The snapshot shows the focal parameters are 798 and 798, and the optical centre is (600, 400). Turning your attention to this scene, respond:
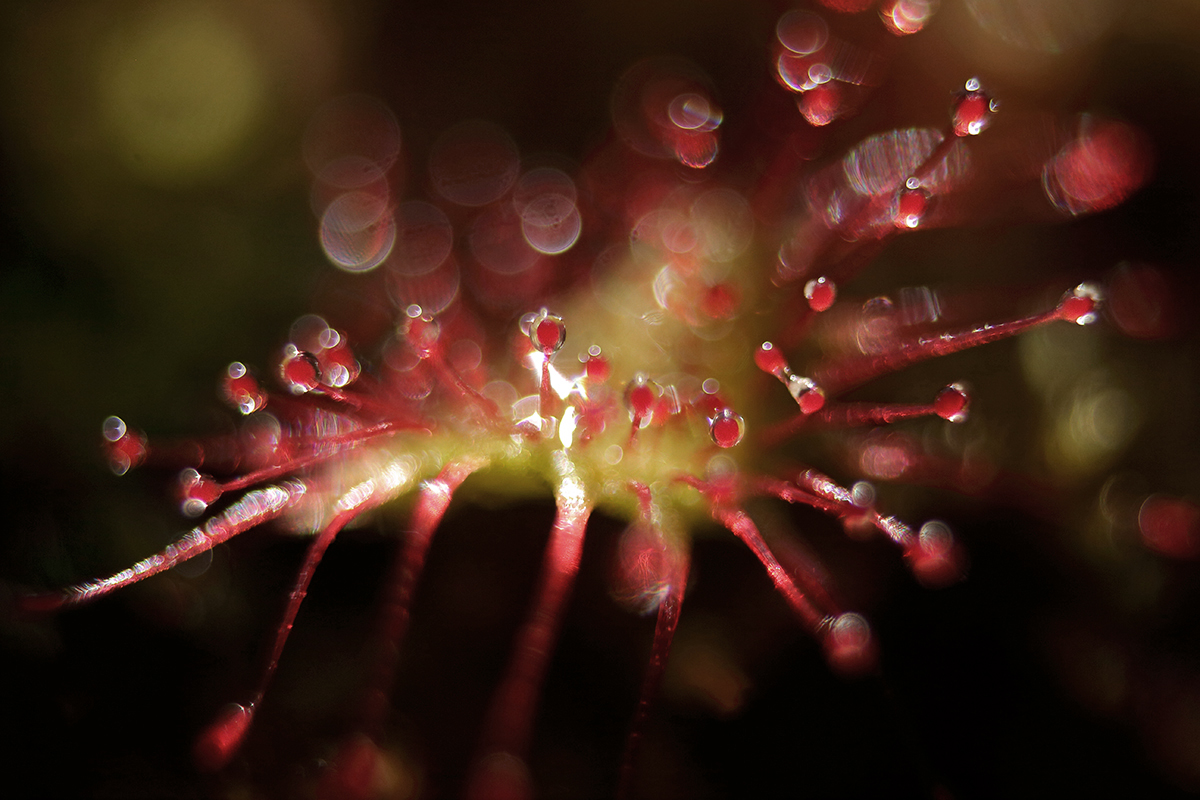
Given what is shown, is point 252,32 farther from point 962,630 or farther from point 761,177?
point 962,630

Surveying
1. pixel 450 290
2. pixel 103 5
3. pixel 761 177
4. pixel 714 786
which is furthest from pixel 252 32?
pixel 714 786

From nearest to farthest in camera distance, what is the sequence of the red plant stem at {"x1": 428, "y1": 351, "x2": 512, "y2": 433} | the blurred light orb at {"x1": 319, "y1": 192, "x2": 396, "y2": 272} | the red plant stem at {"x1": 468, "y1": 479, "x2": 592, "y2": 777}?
the red plant stem at {"x1": 468, "y1": 479, "x2": 592, "y2": 777} < the red plant stem at {"x1": 428, "y1": 351, "x2": 512, "y2": 433} < the blurred light orb at {"x1": 319, "y1": 192, "x2": 396, "y2": 272}

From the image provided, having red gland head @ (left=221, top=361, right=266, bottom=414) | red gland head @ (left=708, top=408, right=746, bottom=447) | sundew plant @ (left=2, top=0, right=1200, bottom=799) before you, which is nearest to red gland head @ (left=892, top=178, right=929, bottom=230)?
sundew plant @ (left=2, top=0, right=1200, bottom=799)

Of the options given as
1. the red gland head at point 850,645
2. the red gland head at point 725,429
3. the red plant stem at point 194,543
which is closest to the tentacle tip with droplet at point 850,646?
the red gland head at point 850,645

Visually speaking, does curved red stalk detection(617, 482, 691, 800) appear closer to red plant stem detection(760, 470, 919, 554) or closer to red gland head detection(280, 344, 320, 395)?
red plant stem detection(760, 470, 919, 554)

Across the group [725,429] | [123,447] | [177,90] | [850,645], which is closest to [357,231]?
[177,90]

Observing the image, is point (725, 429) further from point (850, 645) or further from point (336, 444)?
point (336, 444)

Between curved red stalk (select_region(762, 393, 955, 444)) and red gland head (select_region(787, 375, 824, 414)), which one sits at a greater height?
red gland head (select_region(787, 375, 824, 414))

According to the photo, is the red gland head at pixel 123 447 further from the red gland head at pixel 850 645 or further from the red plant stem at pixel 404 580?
the red gland head at pixel 850 645
